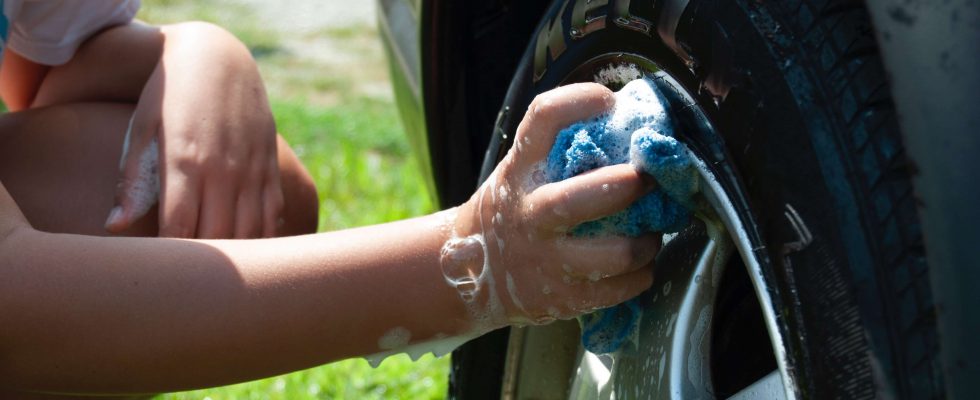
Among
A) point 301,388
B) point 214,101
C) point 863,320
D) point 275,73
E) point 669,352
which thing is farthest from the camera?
point 275,73

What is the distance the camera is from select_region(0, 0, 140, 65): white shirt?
6.12ft

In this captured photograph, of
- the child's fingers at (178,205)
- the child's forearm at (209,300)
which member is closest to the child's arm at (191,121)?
the child's fingers at (178,205)

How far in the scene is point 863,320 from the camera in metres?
0.85

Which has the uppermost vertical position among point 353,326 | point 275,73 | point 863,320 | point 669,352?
point 863,320

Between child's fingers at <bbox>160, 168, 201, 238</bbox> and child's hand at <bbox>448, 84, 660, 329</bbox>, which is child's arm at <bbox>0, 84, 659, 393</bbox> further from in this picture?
child's fingers at <bbox>160, 168, 201, 238</bbox>

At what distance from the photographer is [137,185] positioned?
161cm

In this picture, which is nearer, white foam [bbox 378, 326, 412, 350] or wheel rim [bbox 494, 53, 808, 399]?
wheel rim [bbox 494, 53, 808, 399]

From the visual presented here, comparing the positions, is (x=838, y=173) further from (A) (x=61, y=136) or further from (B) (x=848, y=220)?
(A) (x=61, y=136)

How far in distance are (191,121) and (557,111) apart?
27.1 inches

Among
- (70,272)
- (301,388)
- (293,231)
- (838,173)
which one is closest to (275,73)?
(301,388)

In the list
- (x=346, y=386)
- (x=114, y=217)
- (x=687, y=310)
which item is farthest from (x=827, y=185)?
(x=346, y=386)

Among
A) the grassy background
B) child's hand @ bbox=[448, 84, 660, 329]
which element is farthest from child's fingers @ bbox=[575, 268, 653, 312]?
the grassy background

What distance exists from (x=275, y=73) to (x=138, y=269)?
4.25 m

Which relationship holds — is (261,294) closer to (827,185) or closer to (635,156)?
(635,156)
